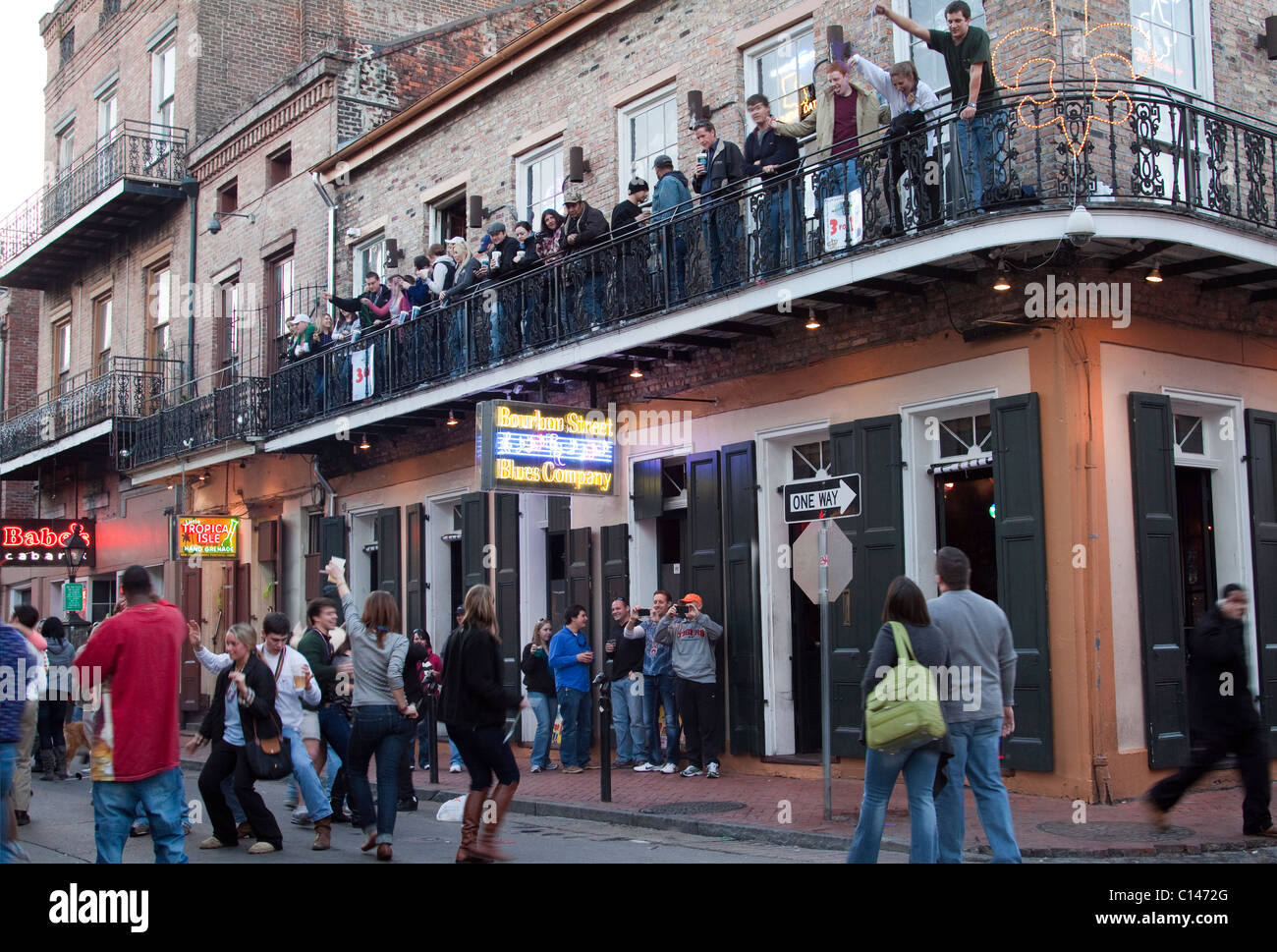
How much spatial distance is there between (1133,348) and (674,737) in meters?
5.93

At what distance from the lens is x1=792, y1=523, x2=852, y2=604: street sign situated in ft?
36.1

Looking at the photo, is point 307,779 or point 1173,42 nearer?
point 307,779

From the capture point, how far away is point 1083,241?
1070cm

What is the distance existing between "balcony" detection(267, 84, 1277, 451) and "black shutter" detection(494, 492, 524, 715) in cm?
230

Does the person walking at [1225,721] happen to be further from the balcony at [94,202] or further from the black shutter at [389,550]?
the balcony at [94,202]

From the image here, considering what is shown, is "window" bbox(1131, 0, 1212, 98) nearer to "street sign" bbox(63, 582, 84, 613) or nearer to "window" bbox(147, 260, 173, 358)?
"window" bbox(147, 260, 173, 358)

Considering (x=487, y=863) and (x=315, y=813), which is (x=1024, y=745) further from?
(x=315, y=813)

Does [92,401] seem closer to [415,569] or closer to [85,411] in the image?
[85,411]

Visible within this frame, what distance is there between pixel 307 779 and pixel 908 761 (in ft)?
15.3

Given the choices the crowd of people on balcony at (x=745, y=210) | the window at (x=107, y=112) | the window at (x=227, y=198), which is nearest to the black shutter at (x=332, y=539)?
the crowd of people on balcony at (x=745, y=210)

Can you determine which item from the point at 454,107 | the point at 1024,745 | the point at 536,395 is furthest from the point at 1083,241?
the point at 454,107

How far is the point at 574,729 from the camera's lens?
50.8 feet

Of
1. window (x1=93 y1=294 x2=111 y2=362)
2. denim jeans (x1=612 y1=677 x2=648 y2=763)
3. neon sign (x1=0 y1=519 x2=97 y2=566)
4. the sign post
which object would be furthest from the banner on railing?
window (x1=93 y1=294 x2=111 y2=362)

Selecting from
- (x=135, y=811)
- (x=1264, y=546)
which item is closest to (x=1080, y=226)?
(x=1264, y=546)
